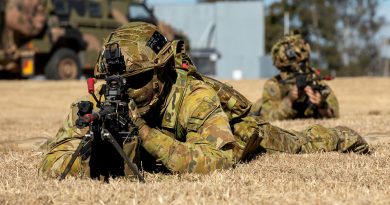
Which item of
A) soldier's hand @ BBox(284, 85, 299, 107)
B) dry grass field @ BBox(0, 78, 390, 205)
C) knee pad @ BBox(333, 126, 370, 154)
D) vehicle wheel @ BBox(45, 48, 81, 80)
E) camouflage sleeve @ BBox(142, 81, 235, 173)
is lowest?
vehicle wheel @ BBox(45, 48, 81, 80)

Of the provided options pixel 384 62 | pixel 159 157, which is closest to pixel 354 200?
pixel 159 157

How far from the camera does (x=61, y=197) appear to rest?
13.4 ft

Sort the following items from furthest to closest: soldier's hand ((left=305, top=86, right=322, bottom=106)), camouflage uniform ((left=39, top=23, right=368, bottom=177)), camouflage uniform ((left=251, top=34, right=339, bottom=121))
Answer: camouflage uniform ((left=251, top=34, right=339, bottom=121)) → soldier's hand ((left=305, top=86, right=322, bottom=106)) → camouflage uniform ((left=39, top=23, right=368, bottom=177))

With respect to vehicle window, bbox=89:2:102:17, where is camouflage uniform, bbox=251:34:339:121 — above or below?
below

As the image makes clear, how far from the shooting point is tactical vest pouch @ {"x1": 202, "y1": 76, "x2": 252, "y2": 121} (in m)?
5.59

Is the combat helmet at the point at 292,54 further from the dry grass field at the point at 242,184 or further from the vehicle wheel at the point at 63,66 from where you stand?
the vehicle wheel at the point at 63,66

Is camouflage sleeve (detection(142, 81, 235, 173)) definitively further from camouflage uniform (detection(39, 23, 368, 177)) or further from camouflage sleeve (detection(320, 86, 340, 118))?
camouflage sleeve (detection(320, 86, 340, 118))

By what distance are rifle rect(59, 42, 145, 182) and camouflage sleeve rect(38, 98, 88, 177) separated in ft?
0.60

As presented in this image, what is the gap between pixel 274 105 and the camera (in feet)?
35.6

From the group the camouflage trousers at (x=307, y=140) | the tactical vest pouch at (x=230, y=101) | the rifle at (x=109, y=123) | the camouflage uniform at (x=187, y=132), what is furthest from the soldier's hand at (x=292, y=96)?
the rifle at (x=109, y=123)

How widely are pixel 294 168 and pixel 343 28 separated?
57.6 m

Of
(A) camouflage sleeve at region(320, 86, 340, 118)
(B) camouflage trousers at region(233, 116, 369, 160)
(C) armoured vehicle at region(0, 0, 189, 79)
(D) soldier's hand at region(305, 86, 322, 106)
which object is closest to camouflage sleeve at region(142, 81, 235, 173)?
(B) camouflage trousers at region(233, 116, 369, 160)

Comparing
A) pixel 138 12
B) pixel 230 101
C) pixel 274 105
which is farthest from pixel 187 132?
pixel 138 12

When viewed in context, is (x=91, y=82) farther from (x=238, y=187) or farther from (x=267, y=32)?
(x=267, y=32)
